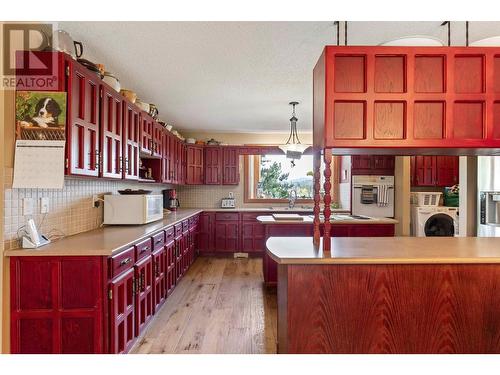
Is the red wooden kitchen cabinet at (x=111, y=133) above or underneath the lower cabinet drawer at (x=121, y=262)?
above

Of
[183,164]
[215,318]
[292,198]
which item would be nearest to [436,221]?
[292,198]

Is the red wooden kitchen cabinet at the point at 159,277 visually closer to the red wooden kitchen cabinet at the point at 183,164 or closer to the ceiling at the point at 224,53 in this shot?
the ceiling at the point at 224,53

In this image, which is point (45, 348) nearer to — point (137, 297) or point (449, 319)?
point (137, 297)

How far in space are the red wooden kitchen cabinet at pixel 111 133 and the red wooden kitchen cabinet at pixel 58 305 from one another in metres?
0.86

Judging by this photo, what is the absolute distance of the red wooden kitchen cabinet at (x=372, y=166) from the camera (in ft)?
18.8

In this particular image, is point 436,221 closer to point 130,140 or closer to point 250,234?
point 250,234

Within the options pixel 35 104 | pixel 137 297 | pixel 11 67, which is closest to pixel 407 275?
pixel 137 297

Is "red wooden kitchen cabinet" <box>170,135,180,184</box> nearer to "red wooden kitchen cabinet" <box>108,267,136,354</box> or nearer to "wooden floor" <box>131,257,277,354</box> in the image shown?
"wooden floor" <box>131,257,277,354</box>

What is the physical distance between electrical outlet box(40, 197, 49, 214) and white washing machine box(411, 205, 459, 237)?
5512mm

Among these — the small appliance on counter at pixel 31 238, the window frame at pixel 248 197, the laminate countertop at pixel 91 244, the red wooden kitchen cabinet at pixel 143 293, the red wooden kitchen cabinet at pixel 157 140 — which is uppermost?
the red wooden kitchen cabinet at pixel 157 140

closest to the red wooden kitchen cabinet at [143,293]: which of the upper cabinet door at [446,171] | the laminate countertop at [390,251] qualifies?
the laminate countertop at [390,251]

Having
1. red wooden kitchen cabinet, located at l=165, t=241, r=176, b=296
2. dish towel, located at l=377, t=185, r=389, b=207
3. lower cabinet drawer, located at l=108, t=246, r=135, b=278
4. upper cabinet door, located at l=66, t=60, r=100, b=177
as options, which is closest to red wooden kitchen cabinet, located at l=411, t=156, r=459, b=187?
dish towel, located at l=377, t=185, r=389, b=207

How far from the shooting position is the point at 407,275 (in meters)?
1.85

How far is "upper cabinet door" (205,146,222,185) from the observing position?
631cm
